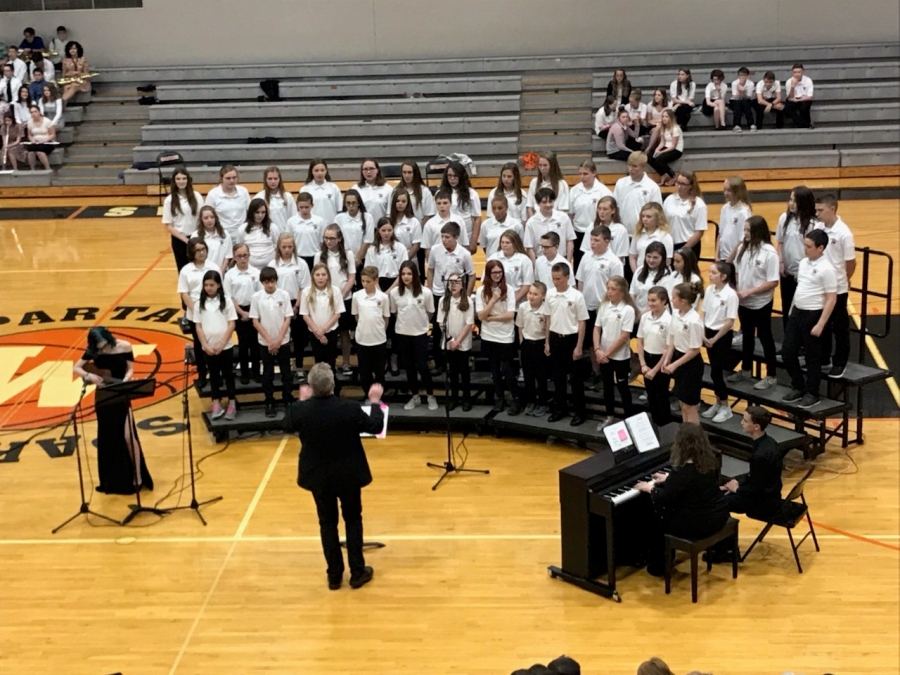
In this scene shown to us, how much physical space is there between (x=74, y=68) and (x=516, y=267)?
49.7 feet

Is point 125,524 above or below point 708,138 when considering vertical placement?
below

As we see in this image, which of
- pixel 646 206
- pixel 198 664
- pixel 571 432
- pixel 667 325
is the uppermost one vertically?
pixel 646 206

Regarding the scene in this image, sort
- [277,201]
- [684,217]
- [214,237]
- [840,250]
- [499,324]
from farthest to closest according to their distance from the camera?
[277,201] → [214,237] → [684,217] → [499,324] → [840,250]

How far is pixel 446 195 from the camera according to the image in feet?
34.3

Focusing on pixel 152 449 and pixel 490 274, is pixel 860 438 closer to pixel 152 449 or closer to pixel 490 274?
pixel 490 274

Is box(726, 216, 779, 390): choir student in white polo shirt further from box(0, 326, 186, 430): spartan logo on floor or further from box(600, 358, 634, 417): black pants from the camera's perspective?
box(0, 326, 186, 430): spartan logo on floor

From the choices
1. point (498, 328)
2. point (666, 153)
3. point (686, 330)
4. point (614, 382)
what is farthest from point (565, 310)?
point (666, 153)

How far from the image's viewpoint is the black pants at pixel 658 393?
885 centimetres

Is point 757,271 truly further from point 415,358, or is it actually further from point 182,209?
point 182,209

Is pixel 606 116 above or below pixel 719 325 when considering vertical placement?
above

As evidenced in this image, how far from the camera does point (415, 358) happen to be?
33.1 ft

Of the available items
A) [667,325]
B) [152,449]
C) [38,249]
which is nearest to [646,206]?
[667,325]

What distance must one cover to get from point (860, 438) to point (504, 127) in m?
12.3

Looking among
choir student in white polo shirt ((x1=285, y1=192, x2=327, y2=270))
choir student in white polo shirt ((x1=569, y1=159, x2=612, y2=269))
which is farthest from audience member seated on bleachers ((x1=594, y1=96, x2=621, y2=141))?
choir student in white polo shirt ((x1=285, y1=192, x2=327, y2=270))
